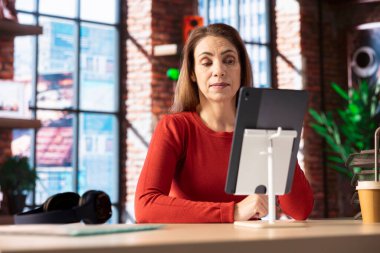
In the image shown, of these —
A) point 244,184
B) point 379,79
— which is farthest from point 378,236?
point 379,79

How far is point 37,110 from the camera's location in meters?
5.56

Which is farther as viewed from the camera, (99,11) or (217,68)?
(99,11)

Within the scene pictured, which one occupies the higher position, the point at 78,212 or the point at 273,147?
the point at 273,147

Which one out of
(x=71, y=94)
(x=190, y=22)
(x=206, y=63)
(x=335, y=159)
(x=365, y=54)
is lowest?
(x=335, y=159)

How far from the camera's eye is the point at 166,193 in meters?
2.23

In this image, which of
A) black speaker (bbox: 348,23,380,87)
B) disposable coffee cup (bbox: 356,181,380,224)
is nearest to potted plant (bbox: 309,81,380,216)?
black speaker (bbox: 348,23,380,87)

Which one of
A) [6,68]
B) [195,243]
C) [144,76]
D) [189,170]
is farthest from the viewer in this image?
[144,76]

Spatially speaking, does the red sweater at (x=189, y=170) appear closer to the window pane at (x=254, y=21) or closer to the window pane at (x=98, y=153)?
the window pane at (x=98, y=153)

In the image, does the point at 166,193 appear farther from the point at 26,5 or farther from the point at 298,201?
the point at 26,5

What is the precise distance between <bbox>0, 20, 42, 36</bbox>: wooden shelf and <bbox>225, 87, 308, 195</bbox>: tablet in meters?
3.10

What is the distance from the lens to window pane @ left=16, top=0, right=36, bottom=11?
5.48 meters

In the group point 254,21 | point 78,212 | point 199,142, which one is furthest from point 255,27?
point 78,212

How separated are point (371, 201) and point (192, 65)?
88cm

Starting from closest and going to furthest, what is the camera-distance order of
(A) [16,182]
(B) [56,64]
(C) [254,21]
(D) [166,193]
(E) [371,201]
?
(E) [371,201] → (D) [166,193] → (A) [16,182] → (B) [56,64] → (C) [254,21]
